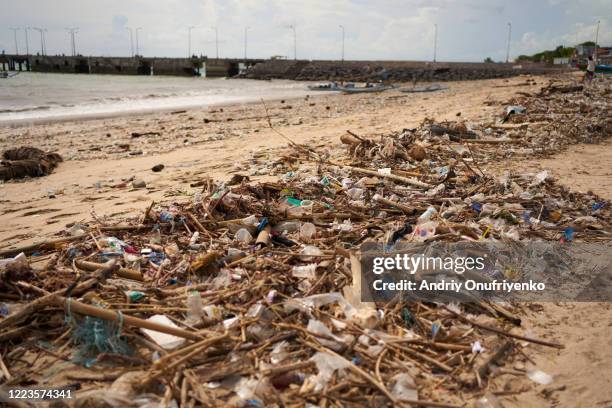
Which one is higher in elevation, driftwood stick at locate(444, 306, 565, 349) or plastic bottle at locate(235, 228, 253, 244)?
plastic bottle at locate(235, 228, 253, 244)

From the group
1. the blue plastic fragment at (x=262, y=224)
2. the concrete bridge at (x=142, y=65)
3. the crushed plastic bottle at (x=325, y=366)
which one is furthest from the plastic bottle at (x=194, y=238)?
the concrete bridge at (x=142, y=65)

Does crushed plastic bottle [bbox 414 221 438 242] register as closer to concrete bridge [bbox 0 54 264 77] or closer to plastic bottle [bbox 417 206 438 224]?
plastic bottle [bbox 417 206 438 224]

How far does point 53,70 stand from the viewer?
243 feet

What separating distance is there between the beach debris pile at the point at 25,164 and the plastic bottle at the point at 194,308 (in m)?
5.87

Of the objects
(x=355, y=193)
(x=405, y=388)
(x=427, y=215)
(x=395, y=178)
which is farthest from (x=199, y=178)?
(x=405, y=388)

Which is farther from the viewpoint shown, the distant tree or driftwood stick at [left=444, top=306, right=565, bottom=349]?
the distant tree

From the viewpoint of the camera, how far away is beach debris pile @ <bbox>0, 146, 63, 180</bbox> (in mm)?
6777

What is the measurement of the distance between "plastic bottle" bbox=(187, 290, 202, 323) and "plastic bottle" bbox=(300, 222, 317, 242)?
44.0 inches

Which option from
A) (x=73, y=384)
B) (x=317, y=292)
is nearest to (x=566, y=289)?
(x=317, y=292)

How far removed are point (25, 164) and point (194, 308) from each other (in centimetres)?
607

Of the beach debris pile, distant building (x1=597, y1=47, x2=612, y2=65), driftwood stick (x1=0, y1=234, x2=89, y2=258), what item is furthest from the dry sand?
distant building (x1=597, y1=47, x2=612, y2=65)

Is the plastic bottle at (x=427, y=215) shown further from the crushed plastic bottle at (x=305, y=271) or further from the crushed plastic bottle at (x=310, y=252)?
the crushed plastic bottle at (x=305, y=271)

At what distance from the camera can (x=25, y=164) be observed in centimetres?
691

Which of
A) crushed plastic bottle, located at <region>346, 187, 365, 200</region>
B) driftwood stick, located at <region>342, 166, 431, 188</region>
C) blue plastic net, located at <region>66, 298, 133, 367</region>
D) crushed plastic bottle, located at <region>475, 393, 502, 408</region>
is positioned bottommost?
crushed plastic bottle, located at <region>475, 393, 502, 408</region>
